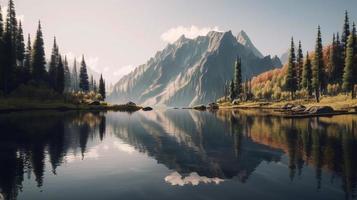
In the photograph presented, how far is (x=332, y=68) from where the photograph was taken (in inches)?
5901

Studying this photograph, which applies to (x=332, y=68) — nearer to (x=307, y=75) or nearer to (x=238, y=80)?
(x=307, y=75)

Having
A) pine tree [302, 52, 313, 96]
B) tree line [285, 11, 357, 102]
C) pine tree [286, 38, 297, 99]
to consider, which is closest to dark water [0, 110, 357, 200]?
tree line [285, 11, 357, 102]

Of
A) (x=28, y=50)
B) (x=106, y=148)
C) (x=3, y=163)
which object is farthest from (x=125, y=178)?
(x=28, y=50)

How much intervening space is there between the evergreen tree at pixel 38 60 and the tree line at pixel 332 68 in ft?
329

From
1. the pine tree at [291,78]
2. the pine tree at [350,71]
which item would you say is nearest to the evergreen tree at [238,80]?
the pine tree at [291,78]

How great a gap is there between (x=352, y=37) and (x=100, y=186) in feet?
373

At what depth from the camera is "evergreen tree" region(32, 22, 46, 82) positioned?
403 ft

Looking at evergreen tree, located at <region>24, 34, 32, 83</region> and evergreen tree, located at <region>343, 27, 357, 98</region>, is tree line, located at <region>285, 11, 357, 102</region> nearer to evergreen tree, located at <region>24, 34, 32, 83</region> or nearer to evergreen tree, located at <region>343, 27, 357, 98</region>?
evergreen tree, located at <region>343, 27, 357, 98</region>

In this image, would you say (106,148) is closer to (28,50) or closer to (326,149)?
(326,149)

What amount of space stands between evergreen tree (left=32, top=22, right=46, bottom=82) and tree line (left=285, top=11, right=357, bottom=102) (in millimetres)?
100281

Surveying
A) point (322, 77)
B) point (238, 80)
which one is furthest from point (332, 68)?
point (238, 80)

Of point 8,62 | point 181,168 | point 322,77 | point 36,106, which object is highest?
point 8,62

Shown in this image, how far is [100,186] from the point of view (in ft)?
68.0

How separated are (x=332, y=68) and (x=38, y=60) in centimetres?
12865
